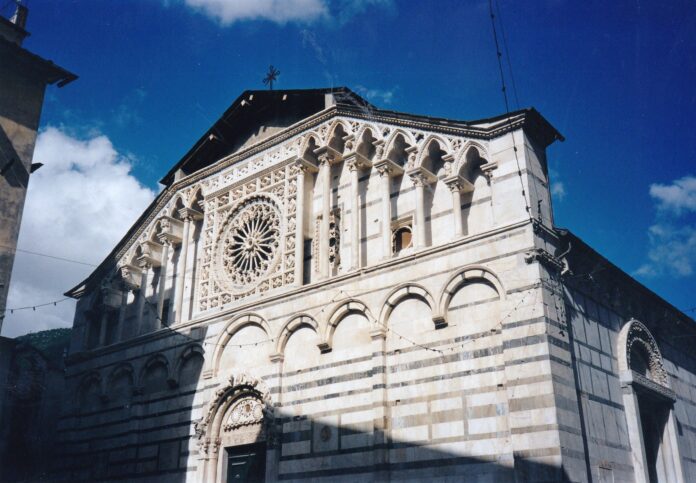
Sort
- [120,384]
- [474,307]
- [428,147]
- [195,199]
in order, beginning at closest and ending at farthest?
[474,307] < [428,147] < [120,384] < [195,199]

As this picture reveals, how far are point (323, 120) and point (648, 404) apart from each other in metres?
10.7

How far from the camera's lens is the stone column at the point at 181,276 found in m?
21.3

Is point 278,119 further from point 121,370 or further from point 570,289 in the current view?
point 570,289

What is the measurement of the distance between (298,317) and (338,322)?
1233 mm

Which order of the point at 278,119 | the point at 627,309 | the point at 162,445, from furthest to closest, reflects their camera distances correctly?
the point at 278,119
the point at 162,445
the point at 627,309

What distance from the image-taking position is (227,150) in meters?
22.9

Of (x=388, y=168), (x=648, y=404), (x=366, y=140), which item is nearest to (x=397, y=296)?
(x=388, y=168)

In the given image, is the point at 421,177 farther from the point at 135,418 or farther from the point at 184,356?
the point at 135,418

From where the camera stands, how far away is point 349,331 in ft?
55.7

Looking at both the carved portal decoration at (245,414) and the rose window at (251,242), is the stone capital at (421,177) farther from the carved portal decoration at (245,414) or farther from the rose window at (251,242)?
the carved portal decoration at (245,414)

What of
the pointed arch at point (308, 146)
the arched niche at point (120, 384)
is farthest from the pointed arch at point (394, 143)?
the arched niche at point (120, 384)

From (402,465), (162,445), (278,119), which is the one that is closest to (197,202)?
(278,119)

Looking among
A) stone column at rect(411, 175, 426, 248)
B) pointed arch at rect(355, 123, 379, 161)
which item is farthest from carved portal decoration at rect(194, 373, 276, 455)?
pointed arch at rect(355, 123, 379, 161)

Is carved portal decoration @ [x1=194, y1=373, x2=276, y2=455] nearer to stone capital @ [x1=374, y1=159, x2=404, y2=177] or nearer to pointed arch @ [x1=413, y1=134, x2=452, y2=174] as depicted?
stone capital @ [x1=374, y1=159, x2=404, y2=177]
